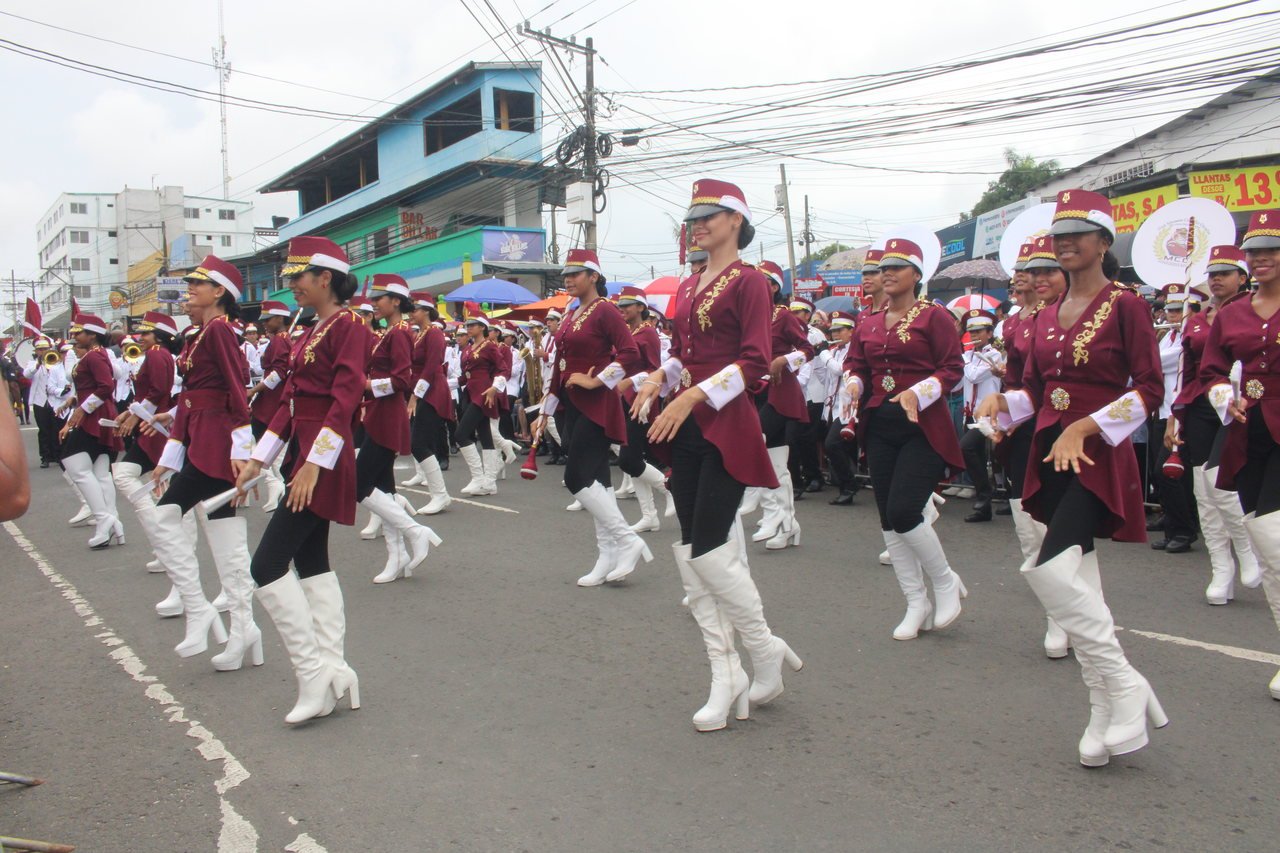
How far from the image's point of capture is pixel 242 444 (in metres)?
4.81

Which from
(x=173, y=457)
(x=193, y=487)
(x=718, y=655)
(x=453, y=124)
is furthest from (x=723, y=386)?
(x=453, y=124)

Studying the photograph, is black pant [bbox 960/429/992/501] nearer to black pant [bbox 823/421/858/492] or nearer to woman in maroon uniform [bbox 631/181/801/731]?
black pant [bbox 823/421/858/492]

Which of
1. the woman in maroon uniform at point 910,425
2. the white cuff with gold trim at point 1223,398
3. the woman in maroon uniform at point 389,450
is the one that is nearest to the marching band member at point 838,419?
the woman in maroon uniform at point 910,425

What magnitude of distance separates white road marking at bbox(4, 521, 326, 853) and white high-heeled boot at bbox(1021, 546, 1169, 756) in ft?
8.57

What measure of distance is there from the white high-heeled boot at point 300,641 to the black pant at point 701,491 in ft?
5.43

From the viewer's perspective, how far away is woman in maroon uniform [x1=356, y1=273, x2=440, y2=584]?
7.05 m

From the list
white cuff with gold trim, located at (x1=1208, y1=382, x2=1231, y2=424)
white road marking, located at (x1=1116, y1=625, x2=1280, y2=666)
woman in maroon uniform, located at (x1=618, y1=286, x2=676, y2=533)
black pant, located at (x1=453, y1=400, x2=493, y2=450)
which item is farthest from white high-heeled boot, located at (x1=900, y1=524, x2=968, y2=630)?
black pant, located at (x1=453, y1=400, x2=493, y2=450)

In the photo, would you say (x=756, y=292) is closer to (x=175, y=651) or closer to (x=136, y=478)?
(x=175, y=651)

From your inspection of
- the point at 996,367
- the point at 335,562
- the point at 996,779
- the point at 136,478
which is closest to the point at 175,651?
the point at 136,478

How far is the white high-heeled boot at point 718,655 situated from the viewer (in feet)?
13.2

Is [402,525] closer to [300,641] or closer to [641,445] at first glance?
[641,445]

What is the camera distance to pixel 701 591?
4102 mm

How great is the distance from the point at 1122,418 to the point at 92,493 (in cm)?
849

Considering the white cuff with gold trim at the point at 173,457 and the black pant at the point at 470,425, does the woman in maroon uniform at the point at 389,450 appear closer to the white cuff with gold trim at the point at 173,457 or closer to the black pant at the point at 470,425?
the white cuff with gold trim at the point at 173,457
